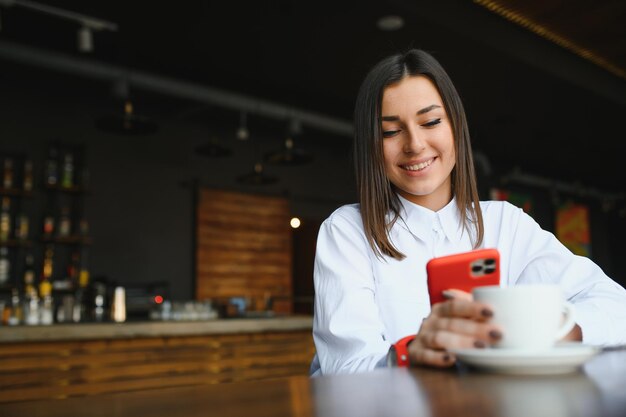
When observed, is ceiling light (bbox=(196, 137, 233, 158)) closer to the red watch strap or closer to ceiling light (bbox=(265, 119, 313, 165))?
ceiling light (bbox=(265, 119, 313, 165))

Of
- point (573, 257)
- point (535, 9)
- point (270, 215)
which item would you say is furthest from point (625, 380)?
point (270, 215)

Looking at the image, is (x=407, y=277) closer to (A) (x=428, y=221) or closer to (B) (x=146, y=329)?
(A) (x=428, y=221)

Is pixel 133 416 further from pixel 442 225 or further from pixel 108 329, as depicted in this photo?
pixel 108 329

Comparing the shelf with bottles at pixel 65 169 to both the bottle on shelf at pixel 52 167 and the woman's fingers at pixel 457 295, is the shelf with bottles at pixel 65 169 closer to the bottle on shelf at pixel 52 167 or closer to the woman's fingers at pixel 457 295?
the bottle on shelf at pixel 52 167

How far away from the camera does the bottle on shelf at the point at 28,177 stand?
18.9 ft

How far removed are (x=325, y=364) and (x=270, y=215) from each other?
270 inches

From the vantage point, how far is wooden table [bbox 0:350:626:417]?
44 cm

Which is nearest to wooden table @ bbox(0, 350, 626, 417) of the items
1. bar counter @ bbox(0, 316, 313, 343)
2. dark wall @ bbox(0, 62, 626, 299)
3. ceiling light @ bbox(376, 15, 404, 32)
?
bar counter @ bbox(0, 316, 313, 343)

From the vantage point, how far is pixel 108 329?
3551mm

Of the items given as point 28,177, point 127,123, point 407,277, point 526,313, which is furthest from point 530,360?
point 28,177

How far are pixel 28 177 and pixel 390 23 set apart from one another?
12.8ft

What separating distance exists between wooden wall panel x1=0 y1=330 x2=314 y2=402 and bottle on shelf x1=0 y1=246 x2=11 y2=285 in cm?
262

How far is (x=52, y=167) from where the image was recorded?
595cm

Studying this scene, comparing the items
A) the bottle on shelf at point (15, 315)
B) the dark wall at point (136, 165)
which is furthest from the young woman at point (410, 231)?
the dark wall at point (136, 165)
